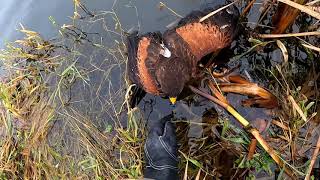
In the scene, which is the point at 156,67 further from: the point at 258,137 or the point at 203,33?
the point at 258,137

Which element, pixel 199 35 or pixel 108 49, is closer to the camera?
pixel 199 35

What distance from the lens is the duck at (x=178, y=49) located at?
212 cm

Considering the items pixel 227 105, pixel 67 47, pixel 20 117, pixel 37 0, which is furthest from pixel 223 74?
pixel 37 0

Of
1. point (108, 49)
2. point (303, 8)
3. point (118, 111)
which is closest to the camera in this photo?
point (303, 8)

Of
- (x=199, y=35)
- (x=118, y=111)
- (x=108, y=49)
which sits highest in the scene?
(x=199, y=35)

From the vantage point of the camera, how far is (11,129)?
272 cm

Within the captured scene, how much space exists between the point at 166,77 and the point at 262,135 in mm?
701

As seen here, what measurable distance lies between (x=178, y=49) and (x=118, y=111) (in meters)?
0.76

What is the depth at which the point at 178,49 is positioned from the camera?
218 centimetres

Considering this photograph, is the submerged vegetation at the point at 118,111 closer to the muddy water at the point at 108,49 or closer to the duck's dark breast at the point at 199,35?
the muddy water at the point at 108,49

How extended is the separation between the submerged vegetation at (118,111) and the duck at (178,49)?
0.62ft

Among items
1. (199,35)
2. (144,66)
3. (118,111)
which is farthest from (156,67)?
(118,111)

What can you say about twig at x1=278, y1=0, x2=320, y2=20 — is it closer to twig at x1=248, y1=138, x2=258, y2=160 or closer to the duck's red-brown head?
the duck's red-brown head

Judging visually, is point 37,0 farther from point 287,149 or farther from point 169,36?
point 287,149
